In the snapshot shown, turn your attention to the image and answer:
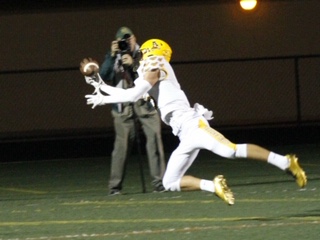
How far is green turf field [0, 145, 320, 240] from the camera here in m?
11.6

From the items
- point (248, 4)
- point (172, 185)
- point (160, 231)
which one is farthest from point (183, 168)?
Answer: point (248, 4)

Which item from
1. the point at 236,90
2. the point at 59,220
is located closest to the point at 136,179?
the point at 59,220

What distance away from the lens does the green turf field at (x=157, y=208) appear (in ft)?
38.1

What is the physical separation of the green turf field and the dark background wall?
6.28m

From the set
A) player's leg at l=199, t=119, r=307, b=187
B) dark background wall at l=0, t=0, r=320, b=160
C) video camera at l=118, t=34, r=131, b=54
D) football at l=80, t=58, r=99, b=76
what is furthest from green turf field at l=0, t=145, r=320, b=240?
dark background wall at l=0, t=0, r=320, b=160

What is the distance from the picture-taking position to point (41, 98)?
25656 millimetres

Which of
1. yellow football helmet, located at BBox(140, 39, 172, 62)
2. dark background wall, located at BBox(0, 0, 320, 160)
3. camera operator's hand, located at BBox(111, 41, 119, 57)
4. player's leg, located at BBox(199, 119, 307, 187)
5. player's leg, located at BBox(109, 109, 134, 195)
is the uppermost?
dark background wall, located at BBox(0, 0, 320, 160)

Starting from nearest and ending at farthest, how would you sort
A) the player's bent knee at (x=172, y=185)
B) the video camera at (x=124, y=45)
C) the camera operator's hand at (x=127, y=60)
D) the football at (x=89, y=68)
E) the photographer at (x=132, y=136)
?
the player's bent knee at (x=172, y=185), the football at (x=89, y=68), the camera operator's hand at (x=127, y=60), the video camera at (x=124, y=45), the photographer at (x=132, y=136)

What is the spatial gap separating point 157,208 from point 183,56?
1316 cm

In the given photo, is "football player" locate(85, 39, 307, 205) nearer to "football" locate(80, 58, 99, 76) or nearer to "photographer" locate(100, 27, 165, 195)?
"football" locate(80, 58, 99, 76)

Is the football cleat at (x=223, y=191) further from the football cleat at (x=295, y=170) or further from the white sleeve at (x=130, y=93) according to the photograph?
the white sleeve at (x=130, y=93)

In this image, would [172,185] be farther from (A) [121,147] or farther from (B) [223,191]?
(A) [121,147]

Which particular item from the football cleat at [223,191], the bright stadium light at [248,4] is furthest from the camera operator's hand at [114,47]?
the bright stadium light at [248,4]

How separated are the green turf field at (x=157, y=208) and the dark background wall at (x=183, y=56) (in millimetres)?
6281
